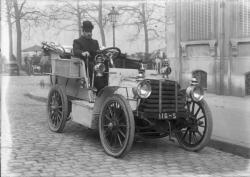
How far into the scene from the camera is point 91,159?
17.2ft

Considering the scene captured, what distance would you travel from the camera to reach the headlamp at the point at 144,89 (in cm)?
529

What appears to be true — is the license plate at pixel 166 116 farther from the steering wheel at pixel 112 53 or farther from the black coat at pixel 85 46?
the black coat at pixel 85 46

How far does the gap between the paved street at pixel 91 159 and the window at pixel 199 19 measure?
681 cm

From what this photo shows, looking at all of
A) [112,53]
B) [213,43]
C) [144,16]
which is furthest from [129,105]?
[144,16]

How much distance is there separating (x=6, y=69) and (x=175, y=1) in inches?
801

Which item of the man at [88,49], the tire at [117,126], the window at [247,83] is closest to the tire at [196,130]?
the tire at [117,126]

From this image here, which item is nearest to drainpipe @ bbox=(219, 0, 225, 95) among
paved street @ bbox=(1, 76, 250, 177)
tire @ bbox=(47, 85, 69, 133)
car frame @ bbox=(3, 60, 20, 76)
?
paved street @ bbox=(1, 76, 250, 177)

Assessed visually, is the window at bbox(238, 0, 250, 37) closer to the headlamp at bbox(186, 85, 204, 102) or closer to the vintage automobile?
the vintage automobile

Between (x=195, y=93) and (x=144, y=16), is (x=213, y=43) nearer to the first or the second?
(x=195, y=93)

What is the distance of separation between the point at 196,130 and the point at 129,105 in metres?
1.29

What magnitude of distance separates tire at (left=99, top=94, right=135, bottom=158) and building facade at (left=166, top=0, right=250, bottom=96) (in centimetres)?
703

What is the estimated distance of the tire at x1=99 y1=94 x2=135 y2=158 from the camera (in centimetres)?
515

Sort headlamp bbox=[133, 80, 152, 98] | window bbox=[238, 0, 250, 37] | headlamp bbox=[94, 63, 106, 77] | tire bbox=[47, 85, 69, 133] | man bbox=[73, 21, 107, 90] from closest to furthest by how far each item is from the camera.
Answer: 1. headlamp bbox=[133, 80, 152, 98]
2. headlamp bbox=[94, 63, 106, 77]
3. man bbox=[73, 21, 107, 90]
4. tire bbox=[47, 85, 69, 133]
5. window bbox=[238, 0, 250, 37]

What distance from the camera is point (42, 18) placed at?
2311cm
